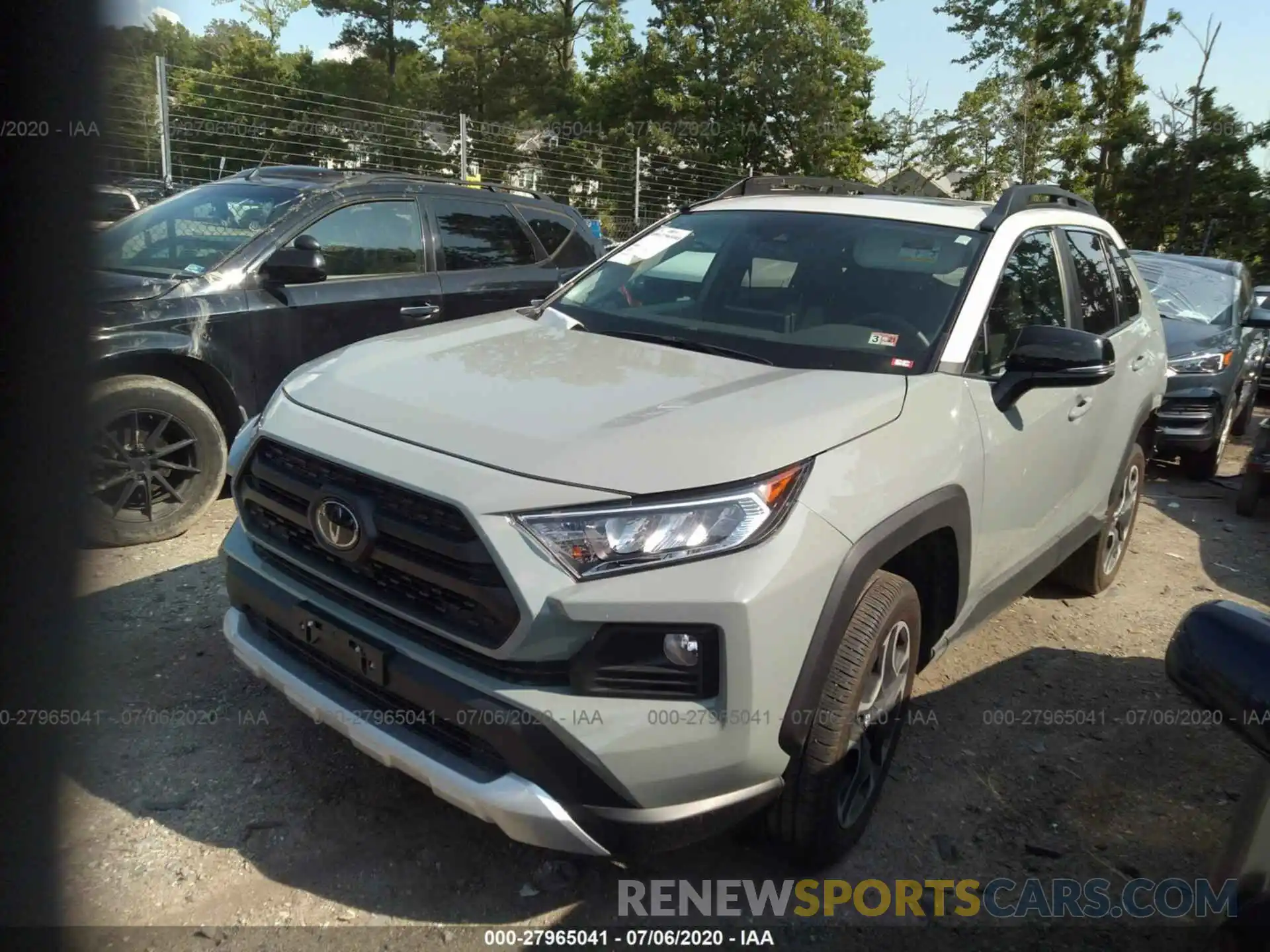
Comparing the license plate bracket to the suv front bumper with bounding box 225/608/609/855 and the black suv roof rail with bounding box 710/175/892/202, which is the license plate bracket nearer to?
the suv front bumper with bounding box 225/608/609/855

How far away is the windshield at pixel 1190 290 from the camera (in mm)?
8141

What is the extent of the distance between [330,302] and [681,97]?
2555 centimetres

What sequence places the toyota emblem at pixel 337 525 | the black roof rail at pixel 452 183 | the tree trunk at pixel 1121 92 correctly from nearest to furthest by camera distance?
1. the toyota emblem at pixel 337 525
2. the black roof rail at pixel 452 183
3. the tree trunk at pixel 1121 92

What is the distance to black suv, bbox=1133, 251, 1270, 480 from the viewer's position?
7.18 metres

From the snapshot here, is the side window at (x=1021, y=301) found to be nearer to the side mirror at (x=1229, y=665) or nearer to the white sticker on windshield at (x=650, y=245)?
the white sticker on windshield at (x=650, y=245)

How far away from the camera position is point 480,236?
6000 mm

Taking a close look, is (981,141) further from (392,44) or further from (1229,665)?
(1229,665)

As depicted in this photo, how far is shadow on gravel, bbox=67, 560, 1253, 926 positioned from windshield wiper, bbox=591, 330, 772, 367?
1451 millimetres

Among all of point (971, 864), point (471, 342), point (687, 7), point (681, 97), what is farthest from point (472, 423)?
point (687, 7)

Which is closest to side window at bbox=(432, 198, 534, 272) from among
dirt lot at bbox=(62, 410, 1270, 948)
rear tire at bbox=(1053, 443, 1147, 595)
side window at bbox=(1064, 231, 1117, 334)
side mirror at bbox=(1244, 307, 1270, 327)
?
dirt lot at bbox=(62, 410, 1270, 948)

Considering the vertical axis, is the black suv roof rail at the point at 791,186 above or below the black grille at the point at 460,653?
above

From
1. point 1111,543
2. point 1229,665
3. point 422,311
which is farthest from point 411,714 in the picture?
point 1111,543

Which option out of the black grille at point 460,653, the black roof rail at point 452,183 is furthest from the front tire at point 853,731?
the black roof rail at point 452,183

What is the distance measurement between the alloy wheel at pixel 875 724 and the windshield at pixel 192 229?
12.7 feet
